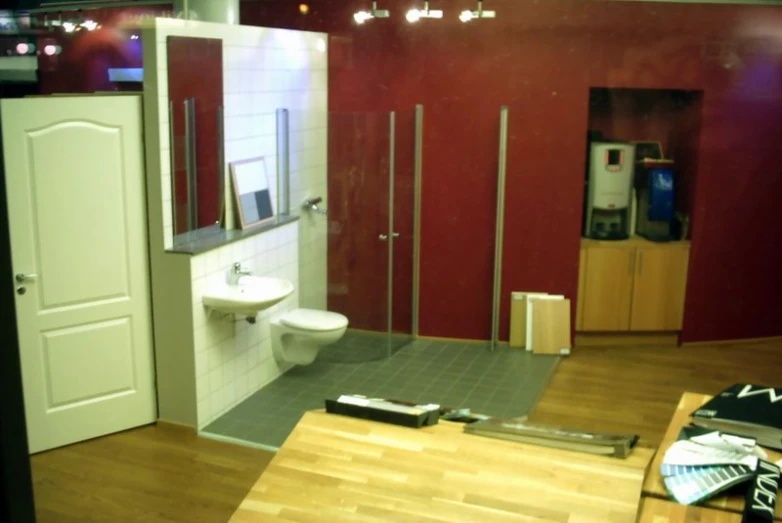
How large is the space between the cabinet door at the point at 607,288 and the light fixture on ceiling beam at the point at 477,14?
5.79 feet

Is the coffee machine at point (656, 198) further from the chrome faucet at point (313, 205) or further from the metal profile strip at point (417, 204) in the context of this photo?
the chrome faucet at point (313, 205)

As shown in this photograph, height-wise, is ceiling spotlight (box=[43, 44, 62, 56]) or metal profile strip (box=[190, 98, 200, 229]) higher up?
ceiling spotlight (box=[43, 44, 62, 56])

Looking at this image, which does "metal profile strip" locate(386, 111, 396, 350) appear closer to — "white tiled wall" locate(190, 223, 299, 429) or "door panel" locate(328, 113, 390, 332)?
"door panel" locate(328, 113, 390, 332)

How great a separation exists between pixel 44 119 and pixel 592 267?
11.9 ft

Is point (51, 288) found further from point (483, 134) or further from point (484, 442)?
point (483, 134)

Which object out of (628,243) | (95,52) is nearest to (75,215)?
(95,52)

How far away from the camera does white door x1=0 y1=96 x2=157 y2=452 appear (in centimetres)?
382

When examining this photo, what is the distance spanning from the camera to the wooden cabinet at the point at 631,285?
18.9 ft

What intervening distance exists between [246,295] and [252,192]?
0.76m

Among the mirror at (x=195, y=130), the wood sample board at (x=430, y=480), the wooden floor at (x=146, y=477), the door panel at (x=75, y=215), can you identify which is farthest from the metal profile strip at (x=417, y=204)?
the wood sample board at (x=430, y=480)

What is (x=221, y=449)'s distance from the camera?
13.6 feet

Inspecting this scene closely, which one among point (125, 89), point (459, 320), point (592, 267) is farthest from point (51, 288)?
point (592, 267)

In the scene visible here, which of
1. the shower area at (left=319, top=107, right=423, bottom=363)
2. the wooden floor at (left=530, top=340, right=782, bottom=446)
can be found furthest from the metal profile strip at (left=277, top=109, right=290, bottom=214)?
the wooden floor at (left=530, top=340, right=782, bottom=446)

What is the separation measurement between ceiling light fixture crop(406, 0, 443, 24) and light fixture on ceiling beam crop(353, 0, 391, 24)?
0.47ft
